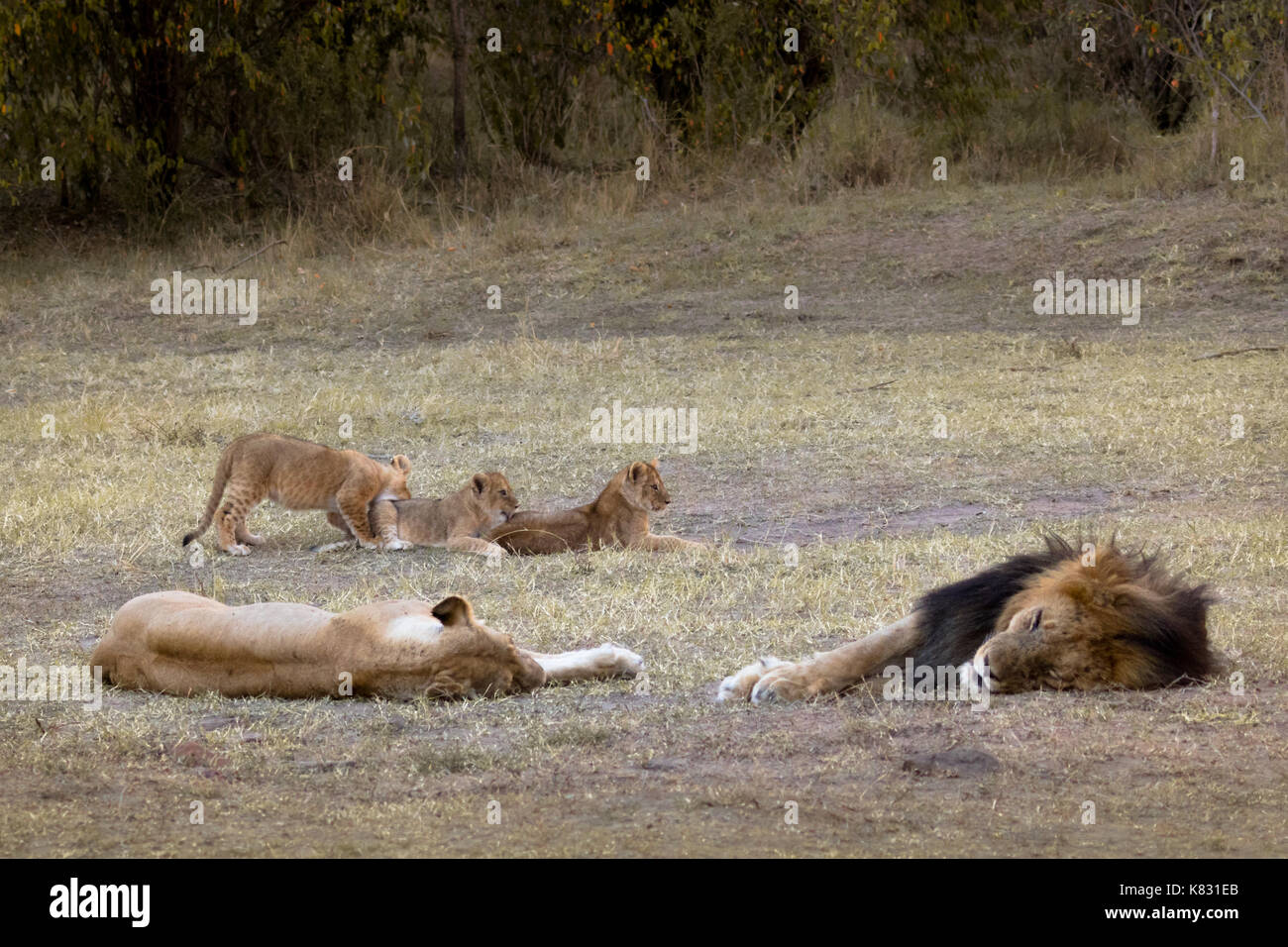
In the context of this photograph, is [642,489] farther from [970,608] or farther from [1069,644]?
[1069,644]

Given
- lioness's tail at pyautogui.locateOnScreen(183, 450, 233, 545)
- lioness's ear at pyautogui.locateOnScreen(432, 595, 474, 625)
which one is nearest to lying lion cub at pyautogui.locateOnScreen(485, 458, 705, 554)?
lioness's tail at pyautogui.locateOnScreen(183, 450, 233, 545)

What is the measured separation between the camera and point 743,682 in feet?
14.8

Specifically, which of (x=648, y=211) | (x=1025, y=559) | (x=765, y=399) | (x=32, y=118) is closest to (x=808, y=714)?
(x=1025, y=559)

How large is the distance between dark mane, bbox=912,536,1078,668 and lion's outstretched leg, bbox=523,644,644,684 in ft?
2.50

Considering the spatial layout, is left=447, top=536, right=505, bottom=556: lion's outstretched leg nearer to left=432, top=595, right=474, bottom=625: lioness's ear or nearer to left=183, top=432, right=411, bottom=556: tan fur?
left=183, top=432, right=411, bottom=556: tan fur

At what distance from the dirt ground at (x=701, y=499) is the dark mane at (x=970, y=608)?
25 cm

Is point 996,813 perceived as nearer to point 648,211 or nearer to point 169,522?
point 169,522

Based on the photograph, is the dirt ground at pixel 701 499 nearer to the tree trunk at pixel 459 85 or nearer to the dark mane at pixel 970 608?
the dark mane at pixel 970 608

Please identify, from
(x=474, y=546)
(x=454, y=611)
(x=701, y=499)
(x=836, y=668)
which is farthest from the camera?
(x=701, y=499)

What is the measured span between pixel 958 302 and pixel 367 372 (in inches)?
172

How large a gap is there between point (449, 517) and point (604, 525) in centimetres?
64

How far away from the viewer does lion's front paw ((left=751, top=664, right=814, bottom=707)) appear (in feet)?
14.5

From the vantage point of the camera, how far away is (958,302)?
12.8m

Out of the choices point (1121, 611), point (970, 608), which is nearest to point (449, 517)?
point (970, 608)
